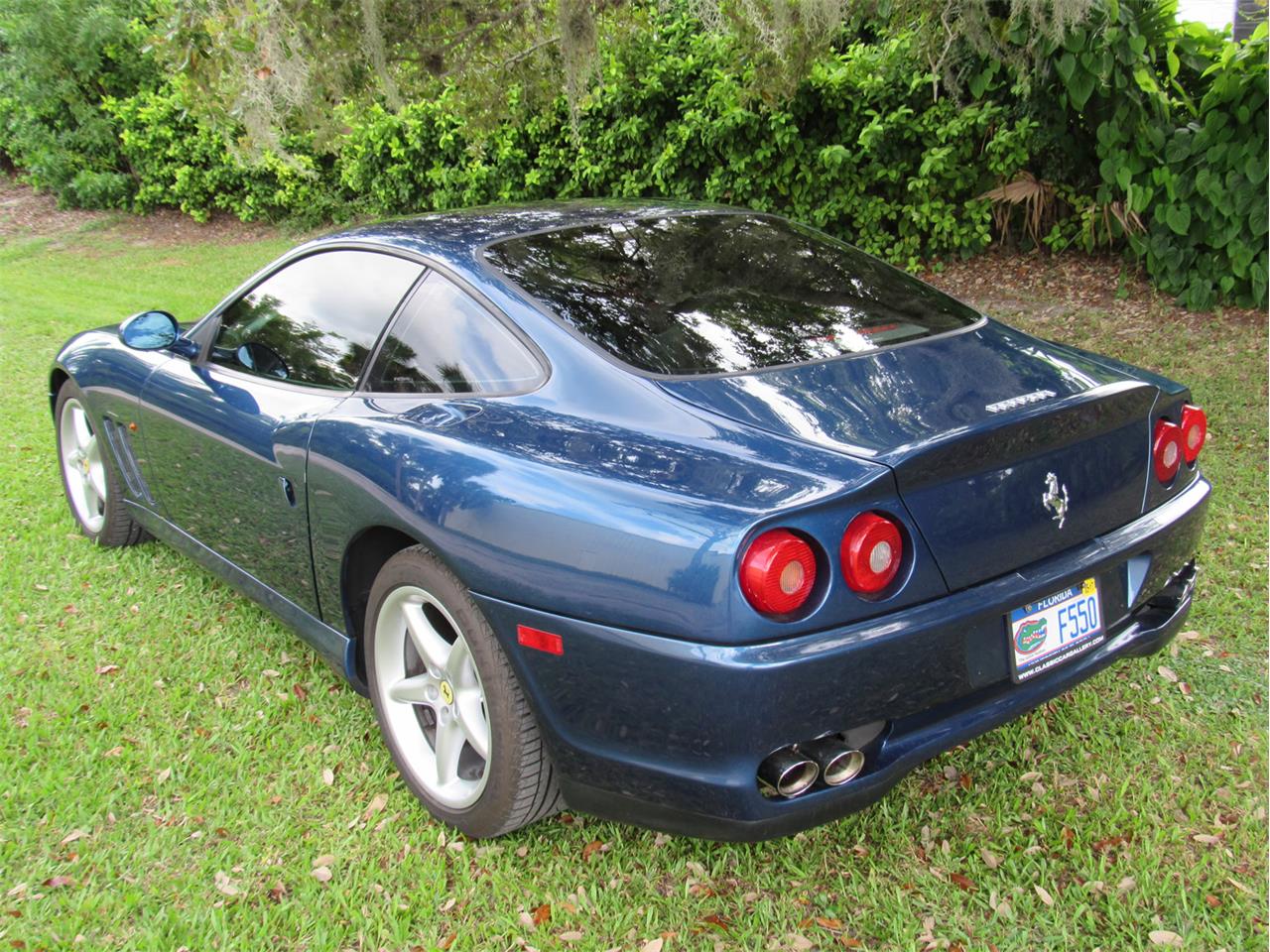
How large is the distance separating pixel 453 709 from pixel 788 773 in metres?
0.94

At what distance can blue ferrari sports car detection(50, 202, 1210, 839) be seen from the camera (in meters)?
2.05

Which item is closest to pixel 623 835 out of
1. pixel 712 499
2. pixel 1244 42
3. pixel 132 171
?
pixel 712 499

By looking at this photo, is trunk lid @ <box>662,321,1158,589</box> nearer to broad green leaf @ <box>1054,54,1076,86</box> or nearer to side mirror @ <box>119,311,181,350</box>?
side mirror @ <box>119,311,181,350</box>

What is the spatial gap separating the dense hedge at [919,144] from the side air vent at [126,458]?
6.03 ft

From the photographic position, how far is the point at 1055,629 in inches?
92.4

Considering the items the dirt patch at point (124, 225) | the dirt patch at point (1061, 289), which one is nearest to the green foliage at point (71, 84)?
the dirt patch at point (124, 225)

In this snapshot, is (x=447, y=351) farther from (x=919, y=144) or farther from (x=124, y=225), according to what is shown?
(x=124, y=225)

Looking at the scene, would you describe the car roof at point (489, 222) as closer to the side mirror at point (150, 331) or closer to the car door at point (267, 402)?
the car door at point (267, 402)

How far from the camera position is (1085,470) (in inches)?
94.4

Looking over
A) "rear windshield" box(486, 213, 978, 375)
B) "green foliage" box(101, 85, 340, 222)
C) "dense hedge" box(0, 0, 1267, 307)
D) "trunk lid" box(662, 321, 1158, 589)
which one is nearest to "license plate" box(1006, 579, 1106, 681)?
"trunk lid" box(662, 321, 1158, 589)

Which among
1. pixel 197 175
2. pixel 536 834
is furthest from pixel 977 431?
pixel 197 175

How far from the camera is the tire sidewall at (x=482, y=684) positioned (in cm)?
238

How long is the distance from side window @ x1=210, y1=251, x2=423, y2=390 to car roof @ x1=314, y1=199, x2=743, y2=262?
8 centimetres

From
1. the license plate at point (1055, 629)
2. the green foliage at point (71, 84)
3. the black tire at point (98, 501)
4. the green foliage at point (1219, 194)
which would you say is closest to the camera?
the license plate at point (1055, 629)
